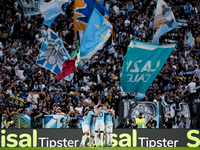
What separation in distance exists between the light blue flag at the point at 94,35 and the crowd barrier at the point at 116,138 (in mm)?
4530

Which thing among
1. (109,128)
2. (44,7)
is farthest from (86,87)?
(109,128)

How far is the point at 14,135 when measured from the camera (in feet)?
56.2

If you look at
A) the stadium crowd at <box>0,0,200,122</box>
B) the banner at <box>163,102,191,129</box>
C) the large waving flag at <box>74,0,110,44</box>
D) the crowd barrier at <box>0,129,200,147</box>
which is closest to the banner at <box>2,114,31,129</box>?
the stadium crowd at <box>0,0,200,122</box>

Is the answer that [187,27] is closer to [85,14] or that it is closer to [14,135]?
[85,14]

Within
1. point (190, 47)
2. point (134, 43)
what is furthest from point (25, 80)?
point (190, 47)

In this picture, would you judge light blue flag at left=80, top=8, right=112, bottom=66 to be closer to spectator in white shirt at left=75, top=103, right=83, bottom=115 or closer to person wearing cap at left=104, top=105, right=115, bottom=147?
spectator in white shirt at left=75, top=103, right=83, bottom=115

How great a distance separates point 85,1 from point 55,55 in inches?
132

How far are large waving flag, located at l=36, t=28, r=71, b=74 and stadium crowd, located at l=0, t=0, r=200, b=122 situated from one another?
116 cm

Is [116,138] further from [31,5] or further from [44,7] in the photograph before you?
[31,5]

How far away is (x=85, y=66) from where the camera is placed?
23.5 metres

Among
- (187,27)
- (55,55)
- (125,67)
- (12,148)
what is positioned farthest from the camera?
(187,27)

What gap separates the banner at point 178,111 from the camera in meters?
19.2

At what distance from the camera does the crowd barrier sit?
16984mm

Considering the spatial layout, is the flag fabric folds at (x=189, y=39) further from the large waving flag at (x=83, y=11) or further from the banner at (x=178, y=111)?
the banner at (x=178, y=111)
